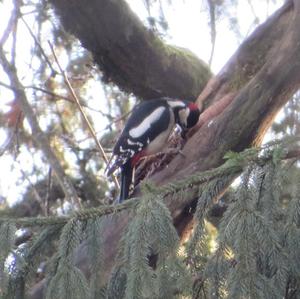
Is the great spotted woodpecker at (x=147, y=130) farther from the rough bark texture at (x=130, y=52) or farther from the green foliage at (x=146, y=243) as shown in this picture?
the green foliage at (x=146, y=243)

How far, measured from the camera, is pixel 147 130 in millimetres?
4258

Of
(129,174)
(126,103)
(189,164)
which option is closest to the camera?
(189,164)

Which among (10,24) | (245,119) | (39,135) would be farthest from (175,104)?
(10,24)

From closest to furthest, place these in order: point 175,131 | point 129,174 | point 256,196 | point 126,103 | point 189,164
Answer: point 256,196 → point 189,164 → point 129,174 → point 175,131 → point 126,103

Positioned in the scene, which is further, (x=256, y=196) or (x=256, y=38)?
(x=256, y=38)

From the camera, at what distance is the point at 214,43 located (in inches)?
182

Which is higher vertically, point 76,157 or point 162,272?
point 76,157

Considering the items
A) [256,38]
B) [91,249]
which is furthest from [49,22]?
[91,249]

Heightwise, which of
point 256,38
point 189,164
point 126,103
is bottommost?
point 189,164

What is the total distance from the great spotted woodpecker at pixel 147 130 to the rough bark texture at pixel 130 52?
1.19 ft

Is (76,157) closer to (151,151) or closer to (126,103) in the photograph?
(126,103)

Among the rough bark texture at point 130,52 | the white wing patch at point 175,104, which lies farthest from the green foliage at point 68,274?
the rough bark texture at point 130,52

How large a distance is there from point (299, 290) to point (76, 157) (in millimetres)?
3404

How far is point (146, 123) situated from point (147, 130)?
0.07m
